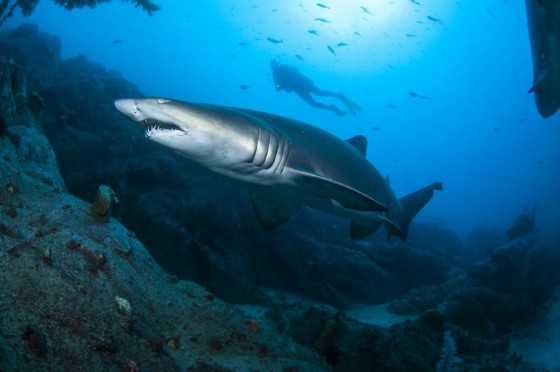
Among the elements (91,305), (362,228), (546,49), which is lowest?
(91,305)

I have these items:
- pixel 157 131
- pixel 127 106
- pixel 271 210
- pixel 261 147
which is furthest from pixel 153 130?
pixel 271 210

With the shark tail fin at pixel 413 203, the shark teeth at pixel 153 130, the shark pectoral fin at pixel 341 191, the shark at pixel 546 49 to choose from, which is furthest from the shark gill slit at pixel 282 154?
the shark tail fin at pixel 413 203

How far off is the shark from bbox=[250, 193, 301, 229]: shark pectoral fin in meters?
4.02

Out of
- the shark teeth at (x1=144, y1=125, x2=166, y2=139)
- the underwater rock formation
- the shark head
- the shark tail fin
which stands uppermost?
the shark tail fin

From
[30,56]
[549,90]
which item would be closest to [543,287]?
[549,90]

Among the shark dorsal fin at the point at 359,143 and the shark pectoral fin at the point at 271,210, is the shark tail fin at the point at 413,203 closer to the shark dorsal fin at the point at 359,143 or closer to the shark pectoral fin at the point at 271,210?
the shark dorsal fin at the point at 359,143

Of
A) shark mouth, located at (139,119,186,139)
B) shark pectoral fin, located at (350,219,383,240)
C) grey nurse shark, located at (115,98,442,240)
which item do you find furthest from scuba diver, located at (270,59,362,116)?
shark mouth, located at (139,119,186,139)

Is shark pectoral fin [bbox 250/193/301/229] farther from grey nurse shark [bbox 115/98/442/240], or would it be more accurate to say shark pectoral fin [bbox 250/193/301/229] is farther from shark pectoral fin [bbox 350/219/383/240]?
shark pectoral fin [bbox 350/219/383/240]

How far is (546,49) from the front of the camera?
3.79 m

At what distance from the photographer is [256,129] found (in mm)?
3520

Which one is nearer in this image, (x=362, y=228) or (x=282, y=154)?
(x=282, y=154)

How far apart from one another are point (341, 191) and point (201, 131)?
A: 72.1 inches

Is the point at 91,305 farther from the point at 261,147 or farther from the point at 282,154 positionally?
the point at 282,154

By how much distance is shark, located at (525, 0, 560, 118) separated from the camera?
346cm
